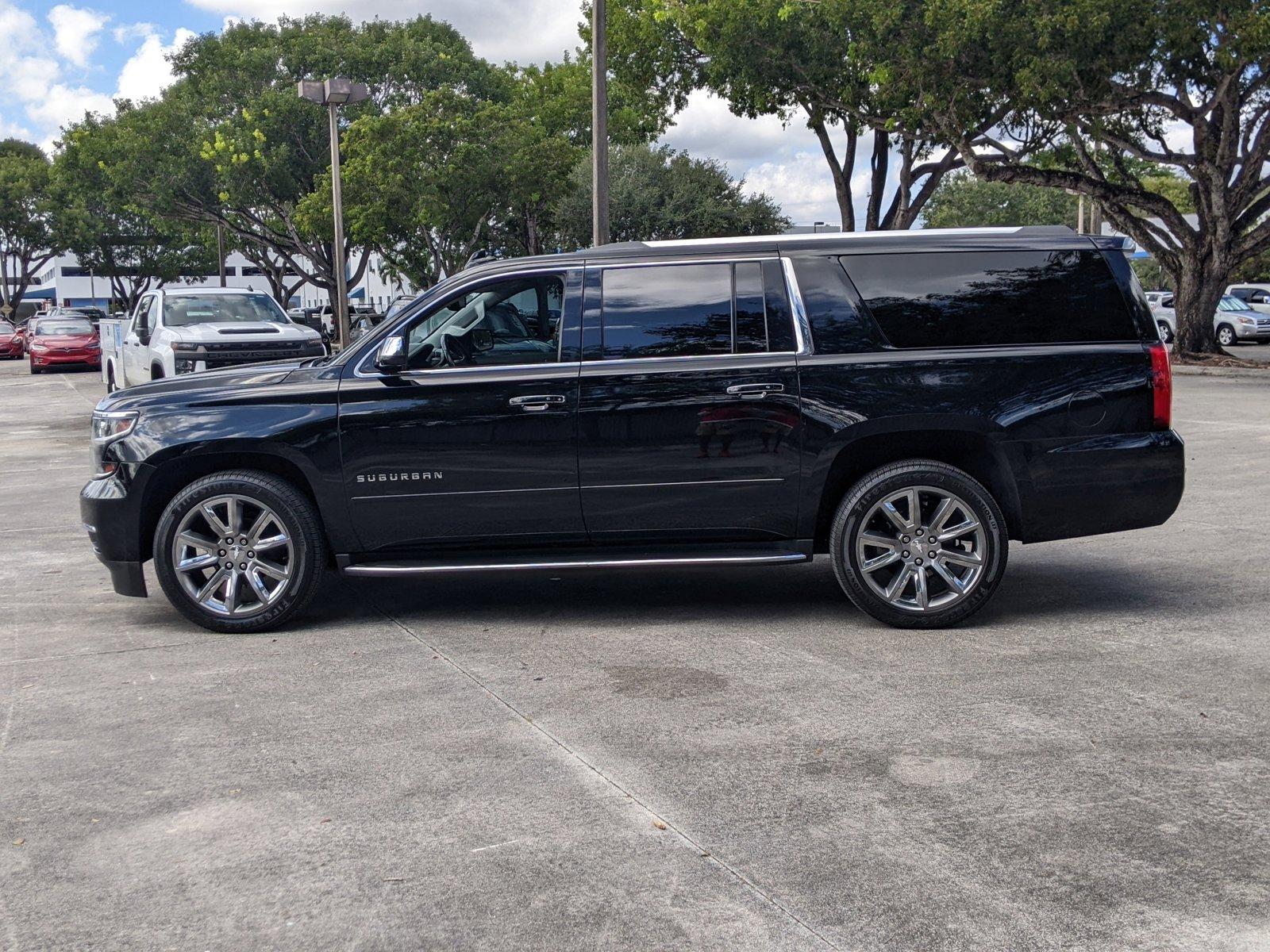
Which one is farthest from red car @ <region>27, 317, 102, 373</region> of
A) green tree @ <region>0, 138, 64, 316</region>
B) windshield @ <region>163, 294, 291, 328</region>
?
green tree @ <region>0, 138, 64, 316</region>

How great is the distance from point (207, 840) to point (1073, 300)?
4.75 m

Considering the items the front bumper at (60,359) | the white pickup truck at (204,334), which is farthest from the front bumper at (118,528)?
the front bumper at (60,359)

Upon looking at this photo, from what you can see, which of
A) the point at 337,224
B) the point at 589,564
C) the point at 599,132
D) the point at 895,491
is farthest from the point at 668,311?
the point at 337,224

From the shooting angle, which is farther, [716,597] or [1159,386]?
[716,597]

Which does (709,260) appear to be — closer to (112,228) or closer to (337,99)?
(337,99)

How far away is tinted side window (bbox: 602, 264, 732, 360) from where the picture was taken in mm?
6805

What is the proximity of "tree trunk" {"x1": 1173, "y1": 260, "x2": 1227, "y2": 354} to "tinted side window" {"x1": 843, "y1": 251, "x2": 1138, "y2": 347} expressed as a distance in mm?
23683

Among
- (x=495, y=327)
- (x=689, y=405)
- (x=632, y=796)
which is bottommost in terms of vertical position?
(x=632, y=796)

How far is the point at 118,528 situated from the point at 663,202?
133 feet

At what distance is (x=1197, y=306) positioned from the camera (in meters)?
28.8

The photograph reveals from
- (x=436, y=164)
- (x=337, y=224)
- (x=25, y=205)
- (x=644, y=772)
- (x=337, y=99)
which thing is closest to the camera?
(x=644, y=772)

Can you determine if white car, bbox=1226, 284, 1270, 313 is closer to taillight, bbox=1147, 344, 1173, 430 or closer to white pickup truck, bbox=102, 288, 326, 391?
white pickup truck, bbox=102, 288, 326, 391

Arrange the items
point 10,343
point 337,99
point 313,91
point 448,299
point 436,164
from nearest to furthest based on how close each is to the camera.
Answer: point 448,299
point 313,91
point 337,99
point 436,164
point 10,343

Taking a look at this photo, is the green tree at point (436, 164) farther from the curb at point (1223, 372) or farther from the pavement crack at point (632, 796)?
the pavement crack at point (632, 796)
